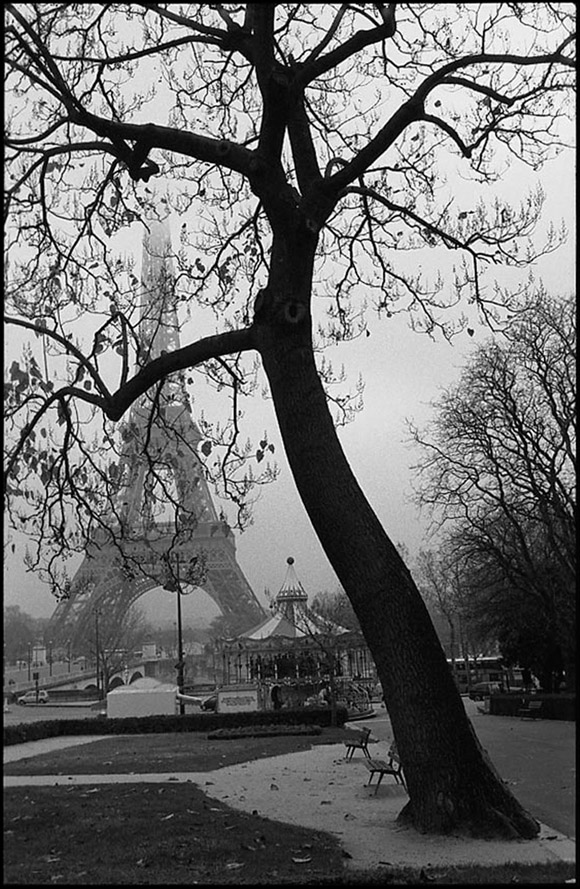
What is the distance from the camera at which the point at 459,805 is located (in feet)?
26.6

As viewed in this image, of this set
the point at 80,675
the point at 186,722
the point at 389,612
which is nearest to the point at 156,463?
the point at 389,612

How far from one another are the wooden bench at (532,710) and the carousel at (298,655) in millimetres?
5470

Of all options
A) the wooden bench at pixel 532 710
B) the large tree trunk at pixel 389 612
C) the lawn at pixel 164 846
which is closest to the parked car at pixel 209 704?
the wooden bench at pixel 532 710

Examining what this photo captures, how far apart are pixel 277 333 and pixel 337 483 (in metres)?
1.57

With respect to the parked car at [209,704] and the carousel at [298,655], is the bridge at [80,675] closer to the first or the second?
the parked car at [209,704]

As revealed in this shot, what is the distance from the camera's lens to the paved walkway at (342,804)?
742 centimetres

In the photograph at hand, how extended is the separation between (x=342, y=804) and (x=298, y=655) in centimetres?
2004

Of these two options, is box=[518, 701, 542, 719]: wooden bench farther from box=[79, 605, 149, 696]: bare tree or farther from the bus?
the bus

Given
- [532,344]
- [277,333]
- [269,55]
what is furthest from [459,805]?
[532,344]

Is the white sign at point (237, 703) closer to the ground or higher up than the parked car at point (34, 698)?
higher up

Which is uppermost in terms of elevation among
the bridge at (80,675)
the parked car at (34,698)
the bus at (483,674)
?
the bridge at (80,675)

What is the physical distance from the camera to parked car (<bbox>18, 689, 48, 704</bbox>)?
4331cm

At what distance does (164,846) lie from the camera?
752 cm

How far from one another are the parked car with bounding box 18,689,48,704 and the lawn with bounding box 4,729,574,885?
111 ft
